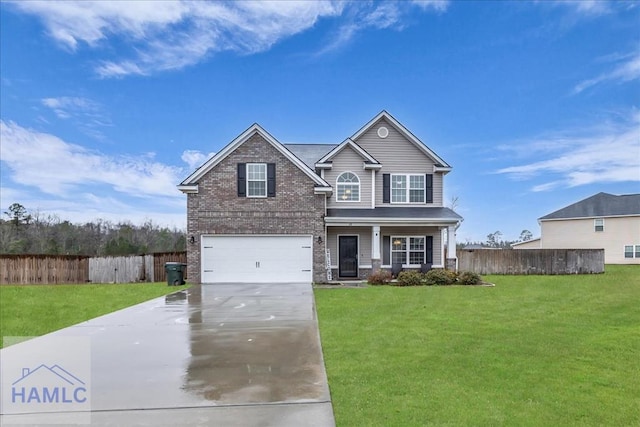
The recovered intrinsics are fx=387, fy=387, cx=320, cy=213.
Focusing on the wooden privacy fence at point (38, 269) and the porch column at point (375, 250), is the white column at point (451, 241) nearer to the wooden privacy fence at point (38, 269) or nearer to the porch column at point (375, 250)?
the porch column at point (375, 250)

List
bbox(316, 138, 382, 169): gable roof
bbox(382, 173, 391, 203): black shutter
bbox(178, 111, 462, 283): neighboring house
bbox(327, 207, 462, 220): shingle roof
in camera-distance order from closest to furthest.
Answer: bbox(178, 111, 462, 283): neighboring house < bbox(327, 207, 462, 220): shingle roof < bbox(316, 138, 382, 169): gable roof < bbox(382, 173, 391, 203): black shutter

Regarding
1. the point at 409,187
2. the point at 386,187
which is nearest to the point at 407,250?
the point at 409,187

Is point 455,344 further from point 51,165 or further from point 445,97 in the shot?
point 51,165

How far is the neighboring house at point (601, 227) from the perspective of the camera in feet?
101

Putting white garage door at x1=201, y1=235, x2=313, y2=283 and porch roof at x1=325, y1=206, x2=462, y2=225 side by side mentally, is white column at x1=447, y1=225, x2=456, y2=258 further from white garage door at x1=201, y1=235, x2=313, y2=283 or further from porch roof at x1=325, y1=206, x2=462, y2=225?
white garage door at x1=201, y1=235, x2=313, y2=283

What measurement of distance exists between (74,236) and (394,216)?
38091 mm

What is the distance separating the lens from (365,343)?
270 inches

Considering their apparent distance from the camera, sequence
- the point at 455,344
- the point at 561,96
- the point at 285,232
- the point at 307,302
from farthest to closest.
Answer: the point at 561,96 < the point at 285,232 < the point at 307,302 < the point at 455,344

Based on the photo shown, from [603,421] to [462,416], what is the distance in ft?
4.64

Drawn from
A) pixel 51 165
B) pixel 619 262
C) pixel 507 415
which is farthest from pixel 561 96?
pixel 51 165

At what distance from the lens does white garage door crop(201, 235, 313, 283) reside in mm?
17891

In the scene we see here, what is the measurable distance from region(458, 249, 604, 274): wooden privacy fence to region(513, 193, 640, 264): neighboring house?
10988 millimetres

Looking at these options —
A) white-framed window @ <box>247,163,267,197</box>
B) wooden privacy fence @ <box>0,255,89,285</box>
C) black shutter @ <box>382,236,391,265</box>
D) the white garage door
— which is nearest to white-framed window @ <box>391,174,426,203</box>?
black shutter @ <box>382,236,391,265</box>

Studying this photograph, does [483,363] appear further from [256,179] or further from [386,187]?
[386,187]
